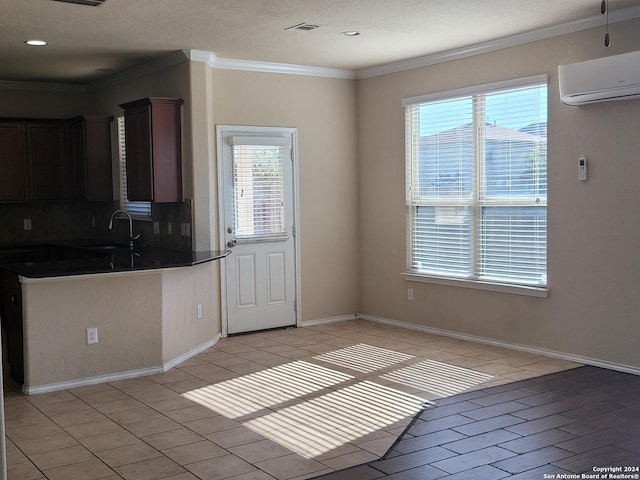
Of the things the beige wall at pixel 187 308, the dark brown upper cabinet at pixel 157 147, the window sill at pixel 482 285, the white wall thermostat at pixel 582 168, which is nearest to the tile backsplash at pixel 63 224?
the dark brown upper cabinet at pixel 157 147

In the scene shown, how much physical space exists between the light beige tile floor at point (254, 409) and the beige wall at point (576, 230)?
28cm

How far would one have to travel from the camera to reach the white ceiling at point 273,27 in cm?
497

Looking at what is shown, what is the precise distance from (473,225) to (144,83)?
364 centimetres

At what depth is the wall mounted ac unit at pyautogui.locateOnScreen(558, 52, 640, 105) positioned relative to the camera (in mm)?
4891

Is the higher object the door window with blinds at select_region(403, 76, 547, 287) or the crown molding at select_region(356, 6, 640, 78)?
the crown molding at select_region(356, 6, 640, 78)

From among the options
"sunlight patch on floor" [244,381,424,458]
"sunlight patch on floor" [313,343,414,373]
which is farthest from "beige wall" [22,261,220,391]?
"sunlight patch on floor" [244,381,424,458]

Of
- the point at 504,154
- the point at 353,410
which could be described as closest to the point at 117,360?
the point at 353,410

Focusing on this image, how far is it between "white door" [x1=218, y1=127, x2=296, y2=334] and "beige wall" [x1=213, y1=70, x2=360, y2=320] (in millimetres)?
175

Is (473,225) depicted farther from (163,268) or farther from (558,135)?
(163,268)

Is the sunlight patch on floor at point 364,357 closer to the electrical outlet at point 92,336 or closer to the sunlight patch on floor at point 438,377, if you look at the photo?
the sunlight patch on floor at point 438,377

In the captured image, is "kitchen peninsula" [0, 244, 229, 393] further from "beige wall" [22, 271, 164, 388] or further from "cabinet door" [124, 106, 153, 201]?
"cabinet door" [124, 106, 153, 201]

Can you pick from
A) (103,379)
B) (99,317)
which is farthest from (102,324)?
(103,379)

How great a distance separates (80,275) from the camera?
5.24m

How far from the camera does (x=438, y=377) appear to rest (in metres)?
5.45
